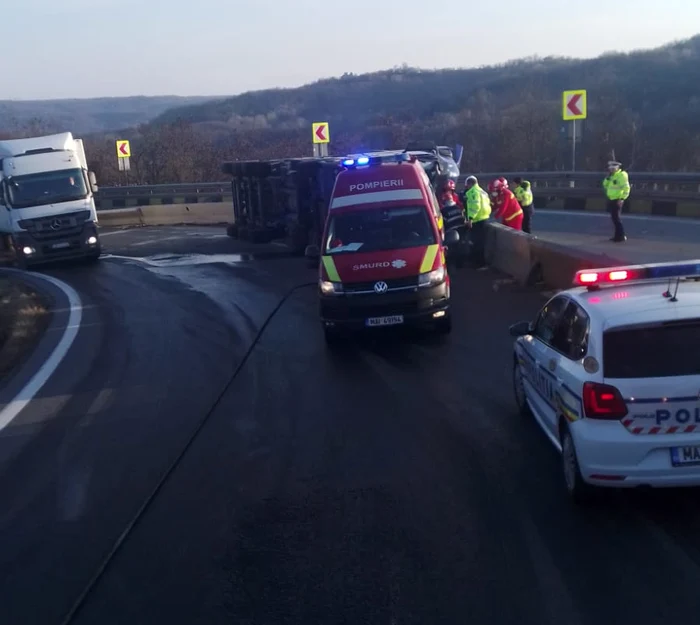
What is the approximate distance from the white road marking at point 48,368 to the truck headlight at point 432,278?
491cm

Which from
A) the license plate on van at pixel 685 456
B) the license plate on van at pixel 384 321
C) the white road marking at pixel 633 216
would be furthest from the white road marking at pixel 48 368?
the white road marking at pixel 633 216

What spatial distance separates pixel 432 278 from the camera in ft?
40.1

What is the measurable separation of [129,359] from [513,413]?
5.94 m

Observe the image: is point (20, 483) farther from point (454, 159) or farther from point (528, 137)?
point (528, 137)

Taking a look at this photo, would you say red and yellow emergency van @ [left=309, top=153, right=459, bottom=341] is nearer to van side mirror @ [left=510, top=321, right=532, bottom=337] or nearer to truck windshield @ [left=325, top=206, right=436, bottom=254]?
truck windshield @ [left=325, top=206, right=436, bottom=254]

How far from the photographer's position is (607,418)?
19.7 feet

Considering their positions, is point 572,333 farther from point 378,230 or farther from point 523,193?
point 523,193

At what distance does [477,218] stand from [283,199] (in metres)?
6.94

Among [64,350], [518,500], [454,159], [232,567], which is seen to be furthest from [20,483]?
[454,159]

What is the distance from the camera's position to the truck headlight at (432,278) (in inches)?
480

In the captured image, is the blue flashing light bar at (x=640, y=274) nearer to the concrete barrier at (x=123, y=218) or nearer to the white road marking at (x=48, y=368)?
the white road marking at (x=48, y=368)

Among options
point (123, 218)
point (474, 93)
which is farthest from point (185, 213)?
point (474, 93)

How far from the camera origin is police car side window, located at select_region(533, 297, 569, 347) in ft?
24.4

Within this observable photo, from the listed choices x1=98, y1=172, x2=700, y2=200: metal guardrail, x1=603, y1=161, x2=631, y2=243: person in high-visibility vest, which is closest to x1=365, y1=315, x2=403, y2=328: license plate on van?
x1=603, y1=161, x2=631, y2=243: person in high-visibility vest
